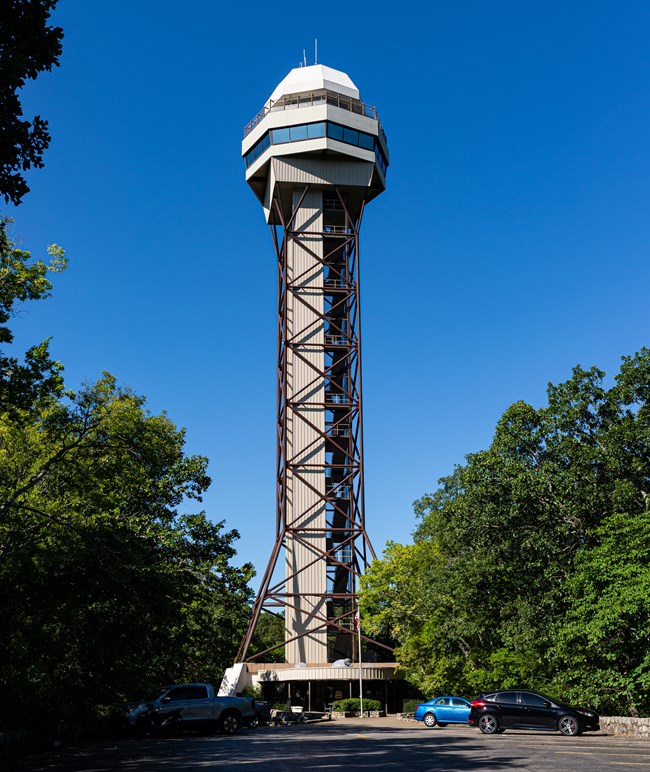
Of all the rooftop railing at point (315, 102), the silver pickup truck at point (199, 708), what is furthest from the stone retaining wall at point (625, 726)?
the rooftop railing at point (315, 102)

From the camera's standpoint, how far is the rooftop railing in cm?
6588

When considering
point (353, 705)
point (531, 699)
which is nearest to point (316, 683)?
point (353, 705)

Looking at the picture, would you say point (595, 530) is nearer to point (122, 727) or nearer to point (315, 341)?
point (122, 727)

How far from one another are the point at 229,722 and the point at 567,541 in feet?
49.8

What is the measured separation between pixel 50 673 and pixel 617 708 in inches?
826

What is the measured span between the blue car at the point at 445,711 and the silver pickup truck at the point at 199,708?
12082 millimetres

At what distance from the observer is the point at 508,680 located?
130 ft

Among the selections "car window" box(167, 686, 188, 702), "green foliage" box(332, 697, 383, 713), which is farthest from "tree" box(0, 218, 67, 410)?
"green foliage" box(332, 697, 383, 713)

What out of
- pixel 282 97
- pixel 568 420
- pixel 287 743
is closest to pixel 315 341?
pixel 282 97

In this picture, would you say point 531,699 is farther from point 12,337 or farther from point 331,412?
point 331,412

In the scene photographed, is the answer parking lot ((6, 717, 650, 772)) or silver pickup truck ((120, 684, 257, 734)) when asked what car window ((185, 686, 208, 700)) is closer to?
silver pickup truck ((120, 684, 257, 734))

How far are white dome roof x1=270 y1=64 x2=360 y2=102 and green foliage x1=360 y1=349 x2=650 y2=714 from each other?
4090cm

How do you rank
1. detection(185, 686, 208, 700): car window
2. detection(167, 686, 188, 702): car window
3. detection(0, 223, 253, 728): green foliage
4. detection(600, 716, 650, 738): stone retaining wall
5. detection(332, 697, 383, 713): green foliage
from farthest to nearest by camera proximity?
1. detection(332, 697, 383, 713): green foliage
2. detection(185, 686, 208, 700): car window
3. detection(167, 686, 188, 702): car window
4. detection(600, 716, 650, 738): stone retaining wall
5. detection(0, 223, 253, 728): green foliage

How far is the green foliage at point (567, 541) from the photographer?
2986cm
